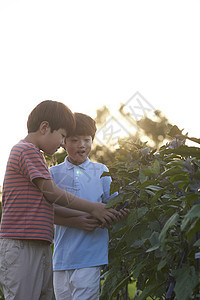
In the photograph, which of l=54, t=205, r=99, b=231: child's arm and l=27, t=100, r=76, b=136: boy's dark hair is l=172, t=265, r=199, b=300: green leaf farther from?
l=27, t=100, r=76, b=136: boy's dark hair

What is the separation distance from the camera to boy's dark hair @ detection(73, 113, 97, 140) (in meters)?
2.99

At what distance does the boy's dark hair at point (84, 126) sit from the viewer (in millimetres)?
2986

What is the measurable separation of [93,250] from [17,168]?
0.79 metres

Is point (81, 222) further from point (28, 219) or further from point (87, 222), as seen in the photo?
point (28, 219)

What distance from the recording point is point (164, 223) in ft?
6.45

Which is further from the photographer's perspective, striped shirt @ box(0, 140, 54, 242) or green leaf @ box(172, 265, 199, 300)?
striped shirt @ box(0, 140, 54, 242)

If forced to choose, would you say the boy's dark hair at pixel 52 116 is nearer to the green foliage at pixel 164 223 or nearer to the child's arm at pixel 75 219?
the green foliage at pixel 164 223

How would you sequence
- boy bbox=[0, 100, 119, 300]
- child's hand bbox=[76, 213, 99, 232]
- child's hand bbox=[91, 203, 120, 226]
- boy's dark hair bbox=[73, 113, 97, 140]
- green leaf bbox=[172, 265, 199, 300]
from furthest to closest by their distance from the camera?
1. boy's dark hair bbox=[73, 113, 97, 140]
2. child's hand bbox=[76, 213, 99, 232]
3. child's hand bbox=[91, 203, 120, 226]
4. boy bbox=[0, 100, 119, 300]
5. green leaf bbox=[172, 265, 199, 300]

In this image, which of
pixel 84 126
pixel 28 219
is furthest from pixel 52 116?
pixel 28 219

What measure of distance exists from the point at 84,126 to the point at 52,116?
387mm

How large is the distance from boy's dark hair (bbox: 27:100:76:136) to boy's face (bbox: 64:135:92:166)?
18 cm

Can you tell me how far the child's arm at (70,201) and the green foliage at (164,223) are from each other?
0.29 ft

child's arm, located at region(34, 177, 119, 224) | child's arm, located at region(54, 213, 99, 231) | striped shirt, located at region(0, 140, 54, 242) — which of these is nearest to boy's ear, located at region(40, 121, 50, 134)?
striped shirt, located at region(0, 140, 54, 242)

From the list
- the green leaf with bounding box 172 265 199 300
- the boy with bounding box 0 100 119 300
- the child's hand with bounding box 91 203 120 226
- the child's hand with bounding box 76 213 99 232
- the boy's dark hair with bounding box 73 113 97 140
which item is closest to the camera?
the green leaf with bounding box 172 265 199 300
